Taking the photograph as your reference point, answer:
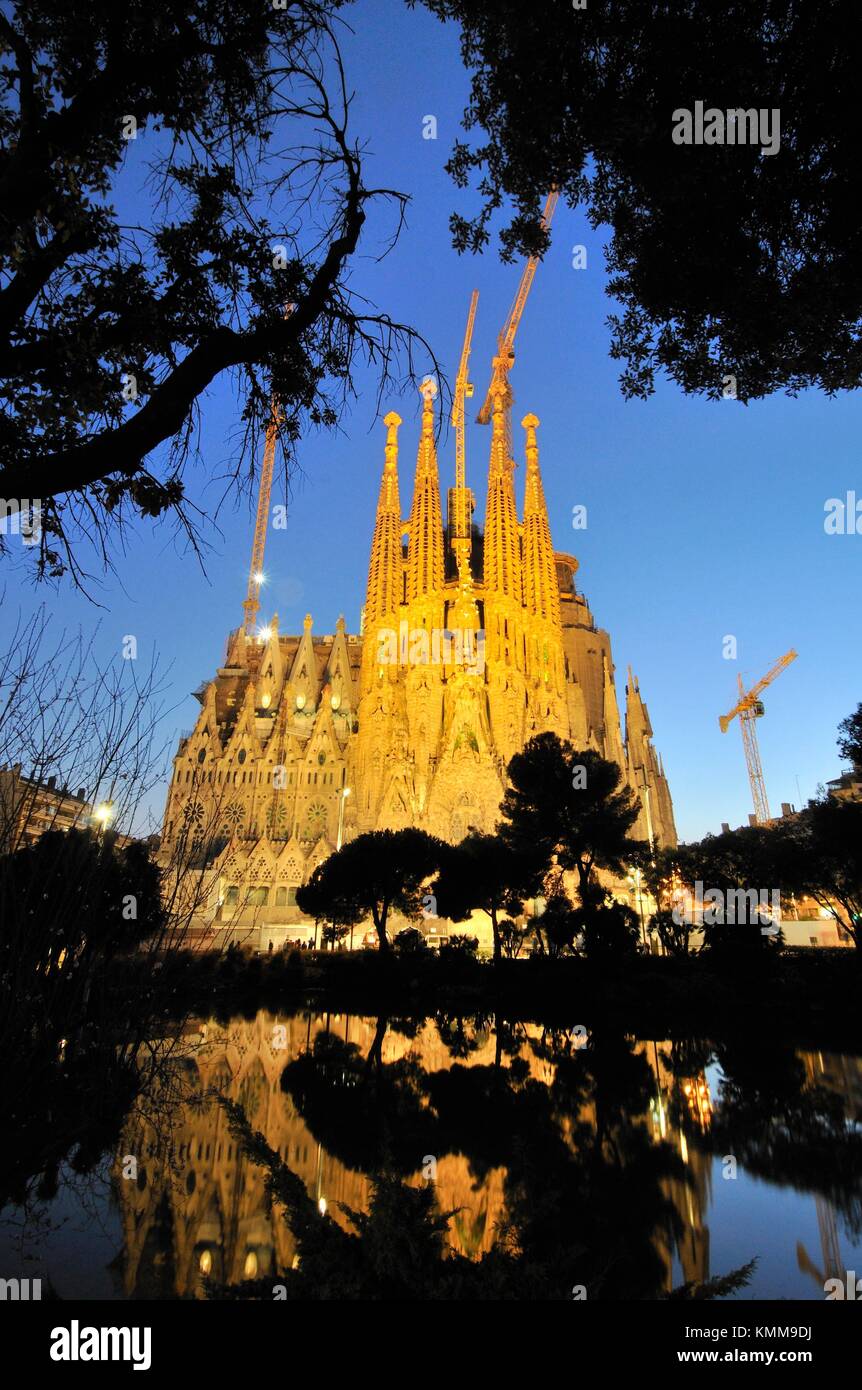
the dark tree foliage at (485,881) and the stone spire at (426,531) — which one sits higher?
the stone spire at (426,531)

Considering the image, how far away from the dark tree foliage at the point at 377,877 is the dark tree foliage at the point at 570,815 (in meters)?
4.24

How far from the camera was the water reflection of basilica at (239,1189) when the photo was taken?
486 cm

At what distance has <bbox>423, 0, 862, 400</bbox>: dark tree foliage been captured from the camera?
555 centimetres

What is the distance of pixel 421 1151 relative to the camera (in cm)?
742

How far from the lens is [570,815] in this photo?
28.1 meters

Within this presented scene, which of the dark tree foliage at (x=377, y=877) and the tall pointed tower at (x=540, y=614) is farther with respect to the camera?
the tall pointed tower at (x=540, y=614)

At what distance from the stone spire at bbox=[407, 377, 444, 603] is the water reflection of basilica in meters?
54.9

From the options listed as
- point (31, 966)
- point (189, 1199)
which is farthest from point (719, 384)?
point (189, 1199)

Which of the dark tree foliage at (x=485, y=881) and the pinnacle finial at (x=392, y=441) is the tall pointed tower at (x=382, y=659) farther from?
the dark tree foliage at (x=485, y=881)

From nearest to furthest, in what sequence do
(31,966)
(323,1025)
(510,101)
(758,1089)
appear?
(31,966) → (510,101) → (758,1089) → (323,1025)

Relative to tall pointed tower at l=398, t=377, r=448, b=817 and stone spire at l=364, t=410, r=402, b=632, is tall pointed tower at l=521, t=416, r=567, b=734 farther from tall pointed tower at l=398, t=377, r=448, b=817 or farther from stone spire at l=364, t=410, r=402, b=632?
stone spire at l=364, t=410, r=402, b=632

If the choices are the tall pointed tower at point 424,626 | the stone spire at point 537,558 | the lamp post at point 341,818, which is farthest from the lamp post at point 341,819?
the stone spire at point 537,558

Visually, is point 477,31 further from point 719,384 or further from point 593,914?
point 593,914

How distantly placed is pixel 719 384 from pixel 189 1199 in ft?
34.0
